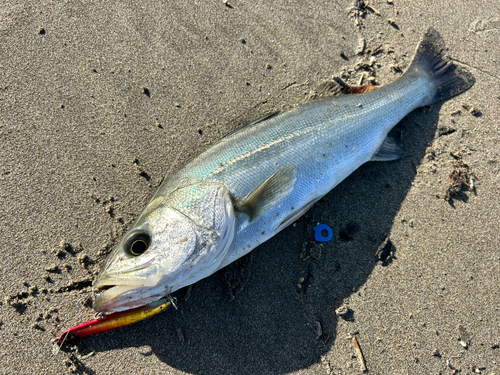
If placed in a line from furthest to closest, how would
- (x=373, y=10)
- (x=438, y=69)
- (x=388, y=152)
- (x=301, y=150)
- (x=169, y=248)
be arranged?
(x=373, y=10) → (x=438, y=69) → (x=388, y=152) → (x=301, y=150) → (x=169, y=248)

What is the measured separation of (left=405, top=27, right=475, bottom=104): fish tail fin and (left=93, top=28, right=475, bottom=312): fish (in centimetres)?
1

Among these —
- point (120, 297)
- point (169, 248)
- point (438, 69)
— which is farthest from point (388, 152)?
point (120, 297)

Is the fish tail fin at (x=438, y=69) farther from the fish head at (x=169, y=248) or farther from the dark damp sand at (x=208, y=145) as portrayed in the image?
the fish head at (x=169, y=248)

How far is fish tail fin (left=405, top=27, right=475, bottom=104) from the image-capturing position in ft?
11.1

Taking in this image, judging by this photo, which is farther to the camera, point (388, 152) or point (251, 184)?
point (388, 152)

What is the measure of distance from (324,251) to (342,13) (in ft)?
9.88

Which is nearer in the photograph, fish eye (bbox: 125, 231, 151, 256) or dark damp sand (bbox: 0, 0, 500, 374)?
fish eye (bbox: 125, 231, 151, 256)

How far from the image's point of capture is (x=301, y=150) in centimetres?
271

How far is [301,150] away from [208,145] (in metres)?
1.06

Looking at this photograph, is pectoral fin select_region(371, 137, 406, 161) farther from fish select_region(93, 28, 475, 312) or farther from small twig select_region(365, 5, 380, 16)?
small twig select_region(365, 5, 380, 16)

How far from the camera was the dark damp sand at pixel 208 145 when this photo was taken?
2682 millimetres

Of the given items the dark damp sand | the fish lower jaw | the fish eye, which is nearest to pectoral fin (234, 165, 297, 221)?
the dark damp sand

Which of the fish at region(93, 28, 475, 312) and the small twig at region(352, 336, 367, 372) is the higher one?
the fish at region(93, 28, 475, 312)

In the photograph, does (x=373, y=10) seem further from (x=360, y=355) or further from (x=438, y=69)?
(x=360, y=355)
